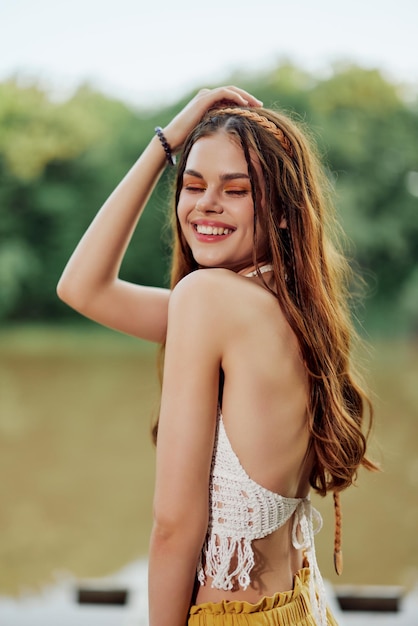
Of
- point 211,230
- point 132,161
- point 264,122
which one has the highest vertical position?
point 132,161

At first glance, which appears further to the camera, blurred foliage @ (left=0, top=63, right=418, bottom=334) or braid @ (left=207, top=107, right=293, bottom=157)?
blurred foliage @ (left=0, top=63, right=418, bottom=334)

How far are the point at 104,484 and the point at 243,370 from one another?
18.0 ft

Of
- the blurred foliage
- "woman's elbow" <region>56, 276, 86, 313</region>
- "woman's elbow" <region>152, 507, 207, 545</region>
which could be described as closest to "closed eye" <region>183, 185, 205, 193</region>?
"woman's elbow" <region>56, 276, 86, 313</region>

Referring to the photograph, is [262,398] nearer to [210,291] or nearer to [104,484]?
[210,291]

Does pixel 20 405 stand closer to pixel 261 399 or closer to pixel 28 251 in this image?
pixel 261 399


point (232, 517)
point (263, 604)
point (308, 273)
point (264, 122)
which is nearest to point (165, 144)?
point (264, 122)

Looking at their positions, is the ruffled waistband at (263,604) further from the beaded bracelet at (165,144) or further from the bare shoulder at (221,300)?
the beaded bracelet at (165,144)

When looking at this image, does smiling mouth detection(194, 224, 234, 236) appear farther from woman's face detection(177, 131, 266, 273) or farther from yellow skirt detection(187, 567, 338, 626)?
yellow skirt detection(187, 567, 338, 626)

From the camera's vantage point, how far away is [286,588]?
46.4 inches

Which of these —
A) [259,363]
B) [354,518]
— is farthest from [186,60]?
[259,363]

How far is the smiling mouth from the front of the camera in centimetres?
121

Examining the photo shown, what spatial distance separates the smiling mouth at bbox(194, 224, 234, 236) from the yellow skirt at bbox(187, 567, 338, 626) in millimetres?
519

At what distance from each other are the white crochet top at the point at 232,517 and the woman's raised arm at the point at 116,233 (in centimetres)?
36

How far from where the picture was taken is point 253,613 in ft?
3.65
